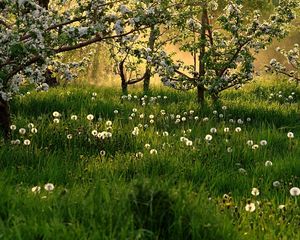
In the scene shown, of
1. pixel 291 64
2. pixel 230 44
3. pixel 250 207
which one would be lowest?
pixel 250 207

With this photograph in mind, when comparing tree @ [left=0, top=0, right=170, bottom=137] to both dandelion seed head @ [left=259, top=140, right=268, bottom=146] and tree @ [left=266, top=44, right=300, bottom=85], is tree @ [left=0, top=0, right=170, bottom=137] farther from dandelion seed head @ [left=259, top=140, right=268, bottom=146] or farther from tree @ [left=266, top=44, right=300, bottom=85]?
tree @ [left=266, top=44, right=300, bottom=85]

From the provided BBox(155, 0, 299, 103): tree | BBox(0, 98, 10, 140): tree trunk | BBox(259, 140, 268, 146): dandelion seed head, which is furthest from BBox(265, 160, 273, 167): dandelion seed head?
BBox(155, 0, 299, 103): tree

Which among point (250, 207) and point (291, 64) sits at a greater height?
point (291, 64)

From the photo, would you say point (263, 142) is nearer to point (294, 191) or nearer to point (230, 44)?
point (294, 191)

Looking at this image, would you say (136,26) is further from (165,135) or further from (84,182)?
(84,182)

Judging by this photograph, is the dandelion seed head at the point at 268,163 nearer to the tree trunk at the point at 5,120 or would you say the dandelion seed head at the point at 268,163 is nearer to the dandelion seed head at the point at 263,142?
the dandelion seed head at the point at 263,142

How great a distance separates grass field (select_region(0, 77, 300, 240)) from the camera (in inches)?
164

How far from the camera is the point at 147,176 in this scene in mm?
6129

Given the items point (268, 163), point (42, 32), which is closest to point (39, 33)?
point (42, 32)

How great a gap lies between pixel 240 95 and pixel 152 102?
4.12 metres

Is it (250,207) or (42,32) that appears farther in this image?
(42,32)

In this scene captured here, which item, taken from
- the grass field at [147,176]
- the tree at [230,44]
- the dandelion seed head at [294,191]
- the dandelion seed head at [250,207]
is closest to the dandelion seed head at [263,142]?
the grass field at [147,176]

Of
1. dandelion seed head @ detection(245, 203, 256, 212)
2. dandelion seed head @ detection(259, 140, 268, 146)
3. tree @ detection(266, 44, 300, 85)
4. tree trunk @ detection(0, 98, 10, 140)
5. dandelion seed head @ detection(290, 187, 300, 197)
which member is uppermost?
tree @ detection(266, 44, 300, 85)

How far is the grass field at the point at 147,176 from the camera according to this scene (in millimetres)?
4176
